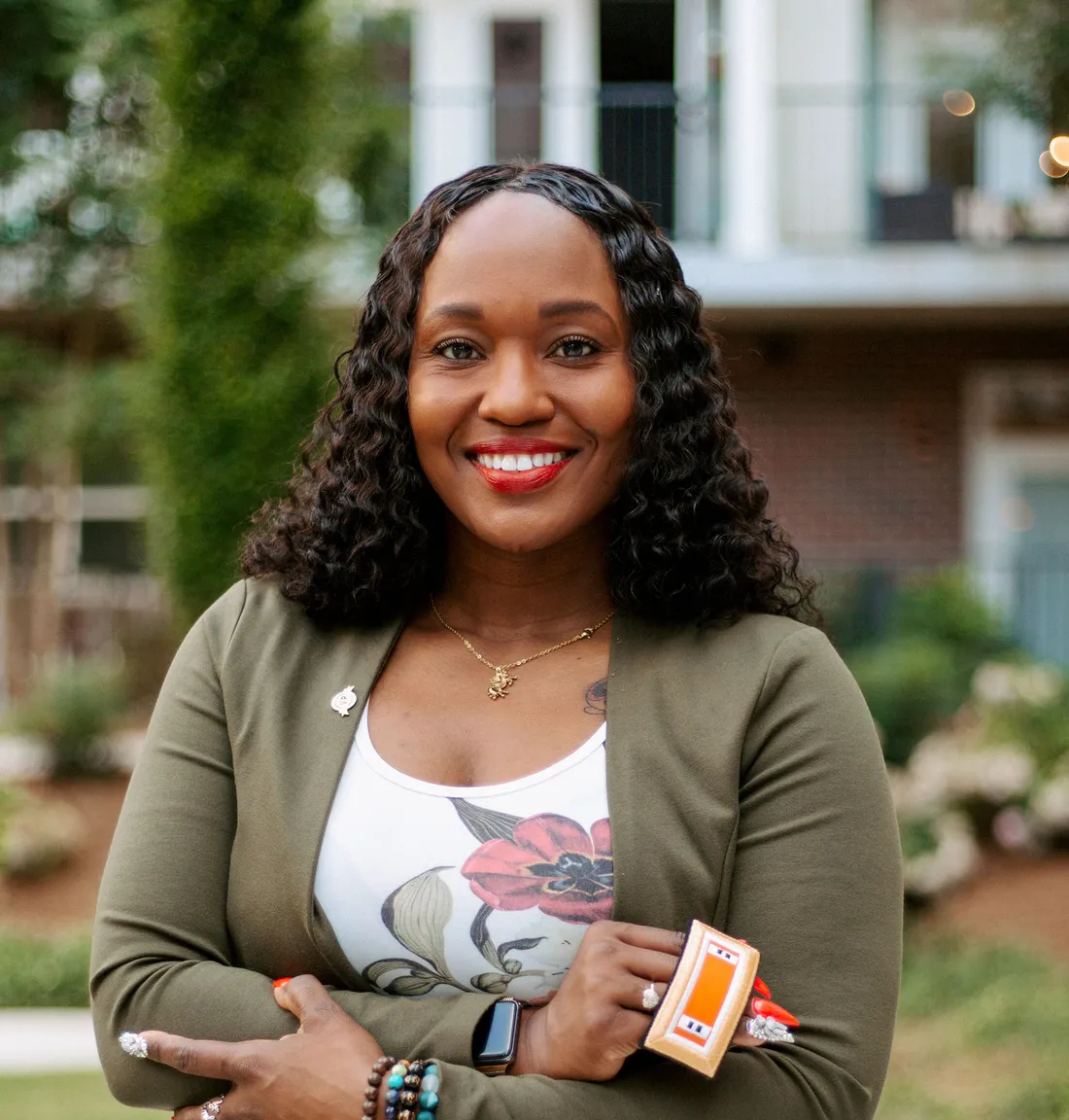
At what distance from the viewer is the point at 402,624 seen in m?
2.07

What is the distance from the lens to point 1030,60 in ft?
31.5

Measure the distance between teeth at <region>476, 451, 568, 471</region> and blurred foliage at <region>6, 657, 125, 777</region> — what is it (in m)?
8.28

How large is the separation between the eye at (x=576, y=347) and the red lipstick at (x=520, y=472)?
12 centimetres

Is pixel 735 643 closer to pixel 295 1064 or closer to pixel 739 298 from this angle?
pixel 295 1064

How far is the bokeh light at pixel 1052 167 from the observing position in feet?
33.6

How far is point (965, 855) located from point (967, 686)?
88.6 inches

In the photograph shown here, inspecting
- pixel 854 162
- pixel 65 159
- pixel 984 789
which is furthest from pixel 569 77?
pixel 984 789

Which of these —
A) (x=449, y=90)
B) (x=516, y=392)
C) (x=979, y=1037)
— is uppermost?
(x=449, y=90)

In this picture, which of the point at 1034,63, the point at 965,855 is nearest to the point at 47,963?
the point at 965,855

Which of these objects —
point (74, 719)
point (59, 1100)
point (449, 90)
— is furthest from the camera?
point (449, 90)

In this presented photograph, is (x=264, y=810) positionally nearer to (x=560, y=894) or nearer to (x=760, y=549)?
(x=560, y=894)

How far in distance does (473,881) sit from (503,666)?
327 mm

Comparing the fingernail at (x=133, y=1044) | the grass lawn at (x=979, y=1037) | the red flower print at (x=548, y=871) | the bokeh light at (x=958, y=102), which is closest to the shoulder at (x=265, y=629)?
the red flower print at (x=548, y=871)

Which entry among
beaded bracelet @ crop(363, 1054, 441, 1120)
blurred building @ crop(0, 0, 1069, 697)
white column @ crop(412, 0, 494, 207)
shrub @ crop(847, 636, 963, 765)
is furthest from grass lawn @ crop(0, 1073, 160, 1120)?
white column @ crop(412, 0, 494, 207)
